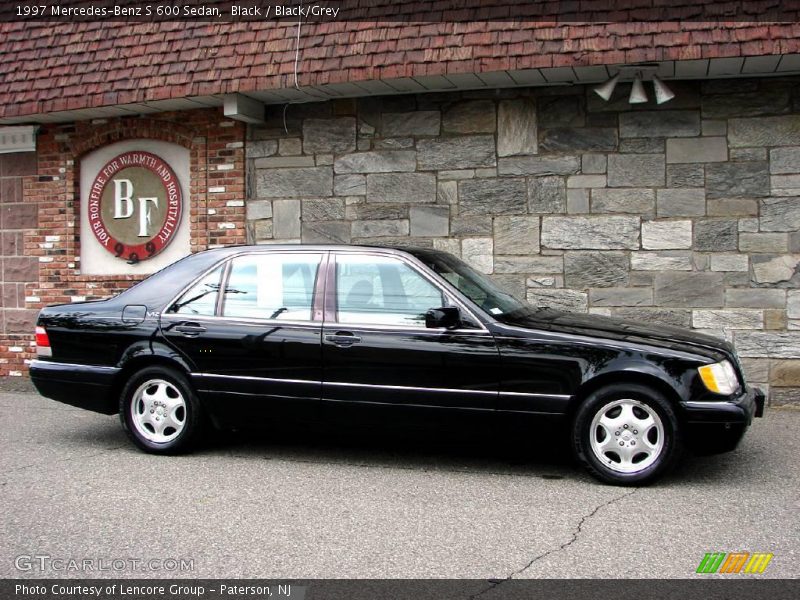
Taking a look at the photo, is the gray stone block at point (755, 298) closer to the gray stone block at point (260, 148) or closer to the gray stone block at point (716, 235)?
the gray stone block at point (716, 235)

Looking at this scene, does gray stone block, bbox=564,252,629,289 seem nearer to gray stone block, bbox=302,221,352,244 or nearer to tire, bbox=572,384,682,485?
gray stone block, bbox=302,221,352,244

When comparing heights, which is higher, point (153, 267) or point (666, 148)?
point (666, 148)

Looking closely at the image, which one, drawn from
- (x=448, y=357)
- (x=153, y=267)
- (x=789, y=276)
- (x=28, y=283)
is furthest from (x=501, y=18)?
(x=28, y=283)

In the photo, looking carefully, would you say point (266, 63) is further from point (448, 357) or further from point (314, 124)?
point (448, 357)

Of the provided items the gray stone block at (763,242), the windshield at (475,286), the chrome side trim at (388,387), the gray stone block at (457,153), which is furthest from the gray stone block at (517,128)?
the chrome side trim at (388,387)

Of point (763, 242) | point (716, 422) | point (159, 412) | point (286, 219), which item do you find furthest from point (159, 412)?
point (763, 242)

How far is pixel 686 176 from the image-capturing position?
8688 millimetres

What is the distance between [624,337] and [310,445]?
2553 millimetres

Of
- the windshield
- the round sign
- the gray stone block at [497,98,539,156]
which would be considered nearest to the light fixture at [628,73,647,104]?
the gray stone block at [497,98,539,156]

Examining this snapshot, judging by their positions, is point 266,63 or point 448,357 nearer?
point 448,357

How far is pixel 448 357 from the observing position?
229 inches

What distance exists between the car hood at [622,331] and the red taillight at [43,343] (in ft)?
11.3

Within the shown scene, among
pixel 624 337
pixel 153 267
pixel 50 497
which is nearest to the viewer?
pixel 50 497

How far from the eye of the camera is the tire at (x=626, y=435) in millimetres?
5484
